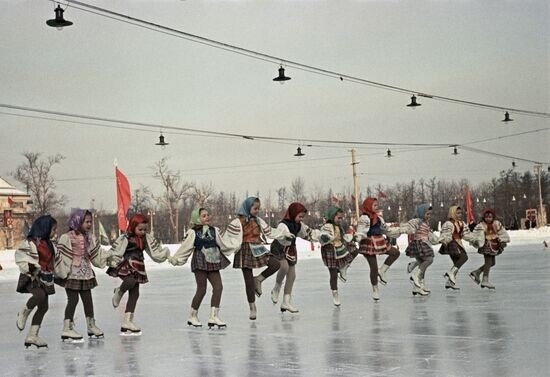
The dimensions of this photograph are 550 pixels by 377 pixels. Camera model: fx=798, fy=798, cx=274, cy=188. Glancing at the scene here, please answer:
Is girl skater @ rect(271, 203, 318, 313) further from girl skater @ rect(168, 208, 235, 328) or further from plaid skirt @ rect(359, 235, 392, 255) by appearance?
plaid skirt @ rect(359, 235, 392, 255)

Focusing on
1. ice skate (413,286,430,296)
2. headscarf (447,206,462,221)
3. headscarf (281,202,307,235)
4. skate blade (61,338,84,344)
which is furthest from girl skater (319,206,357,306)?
skate blade (61,338,84,344)

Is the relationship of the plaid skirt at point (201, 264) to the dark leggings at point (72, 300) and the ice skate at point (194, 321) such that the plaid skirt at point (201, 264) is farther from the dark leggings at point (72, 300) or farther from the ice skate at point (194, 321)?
the dark leggings at point (72, 300)

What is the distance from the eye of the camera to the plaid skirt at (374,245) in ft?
46.8

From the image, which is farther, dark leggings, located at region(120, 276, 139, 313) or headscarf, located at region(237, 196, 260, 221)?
headscarf, located at region(237, 196, 260, 221)

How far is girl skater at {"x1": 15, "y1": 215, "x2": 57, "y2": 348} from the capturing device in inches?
381

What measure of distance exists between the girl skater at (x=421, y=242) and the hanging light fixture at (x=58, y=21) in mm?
7258

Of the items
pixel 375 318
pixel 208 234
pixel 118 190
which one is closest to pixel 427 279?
pixel 375 318

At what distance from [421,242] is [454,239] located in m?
0.99

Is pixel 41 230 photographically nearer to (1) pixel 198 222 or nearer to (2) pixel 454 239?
(1) pixel 198 222

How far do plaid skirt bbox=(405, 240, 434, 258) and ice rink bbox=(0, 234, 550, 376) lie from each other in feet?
2.70

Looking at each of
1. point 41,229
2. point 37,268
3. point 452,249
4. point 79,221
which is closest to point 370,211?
point 452,249

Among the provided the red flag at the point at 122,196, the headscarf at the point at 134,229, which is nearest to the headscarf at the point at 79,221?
the headscarf at the point at 134,229

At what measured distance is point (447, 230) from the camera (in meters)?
16.0

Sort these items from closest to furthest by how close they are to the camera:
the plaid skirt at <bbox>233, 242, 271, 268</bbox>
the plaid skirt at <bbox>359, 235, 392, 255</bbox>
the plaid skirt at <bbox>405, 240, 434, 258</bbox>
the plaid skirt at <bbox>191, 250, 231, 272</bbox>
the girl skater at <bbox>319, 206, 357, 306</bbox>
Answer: the plaid skirt at <bbox>191, 250, 231, 272</bbox> < the plaid skirt at <bbox>233, 242, 271, 268</bbox> < the girl skater at <bbox>319, 206, 357, 306</bbox> < the plaid skirt at <bbox>359, 235, 392, 255</bbox> < the plaid skirt at <bbox>405, 240, 434, 258</bbox>
